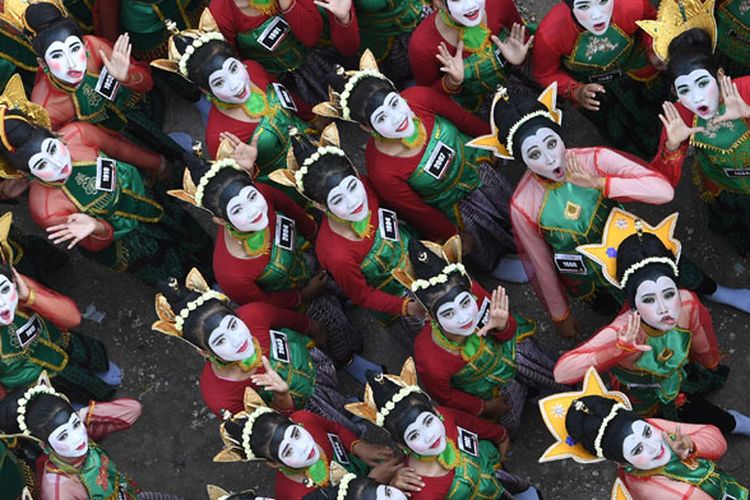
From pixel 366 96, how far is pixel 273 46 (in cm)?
127

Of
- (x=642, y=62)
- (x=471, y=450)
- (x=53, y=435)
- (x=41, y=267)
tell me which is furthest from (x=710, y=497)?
(x=41, y=267)

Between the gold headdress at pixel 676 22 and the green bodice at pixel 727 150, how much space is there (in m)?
0.44

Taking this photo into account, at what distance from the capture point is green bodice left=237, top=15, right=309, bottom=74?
851 cm

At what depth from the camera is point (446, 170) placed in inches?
314

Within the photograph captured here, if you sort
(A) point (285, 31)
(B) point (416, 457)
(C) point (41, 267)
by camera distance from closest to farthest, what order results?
(B) point (416, 457)
(A) point (285, 31)
(C) point (41, 267)

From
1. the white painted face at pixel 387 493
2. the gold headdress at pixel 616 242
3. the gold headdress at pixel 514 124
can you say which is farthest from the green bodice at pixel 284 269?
the gold headdress at pixel 616 242

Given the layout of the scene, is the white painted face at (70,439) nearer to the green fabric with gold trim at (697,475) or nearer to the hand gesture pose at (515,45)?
the green fabric with gold trim at (697,475)

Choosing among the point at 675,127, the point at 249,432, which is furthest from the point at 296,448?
the point at 675,127

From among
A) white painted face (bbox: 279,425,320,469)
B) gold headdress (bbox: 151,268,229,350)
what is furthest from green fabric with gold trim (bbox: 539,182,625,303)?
gold headdress (bbox: 151,268,229,350)

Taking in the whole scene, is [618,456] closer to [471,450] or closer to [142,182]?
[471,450]

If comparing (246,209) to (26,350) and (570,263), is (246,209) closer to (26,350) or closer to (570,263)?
(26,350)

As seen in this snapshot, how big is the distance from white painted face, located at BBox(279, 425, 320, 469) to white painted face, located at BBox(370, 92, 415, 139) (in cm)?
182

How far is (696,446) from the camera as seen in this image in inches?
269

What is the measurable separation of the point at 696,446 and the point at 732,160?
5.46 ft
